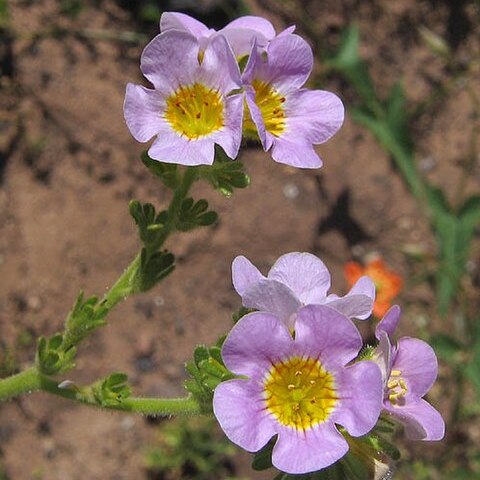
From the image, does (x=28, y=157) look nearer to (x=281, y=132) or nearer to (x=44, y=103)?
(x=44, y=103)

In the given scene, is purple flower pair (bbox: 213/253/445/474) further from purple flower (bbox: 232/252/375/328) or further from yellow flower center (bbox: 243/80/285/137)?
yellow flower center (bbox: 243/80/285/137)

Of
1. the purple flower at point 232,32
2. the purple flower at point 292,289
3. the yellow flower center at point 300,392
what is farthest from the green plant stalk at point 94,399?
the purple flower at point 232,32

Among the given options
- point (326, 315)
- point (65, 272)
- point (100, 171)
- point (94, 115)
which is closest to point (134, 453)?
point (65, 272)

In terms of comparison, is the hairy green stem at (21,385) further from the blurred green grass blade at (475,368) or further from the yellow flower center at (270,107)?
the blurred green grass blade at (475,368)

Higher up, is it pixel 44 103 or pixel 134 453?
pixel 44 103

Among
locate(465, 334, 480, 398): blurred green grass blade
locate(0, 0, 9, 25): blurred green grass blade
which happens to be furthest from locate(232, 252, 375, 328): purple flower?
locate(0, 0, 9, 25): blurred green grass blade

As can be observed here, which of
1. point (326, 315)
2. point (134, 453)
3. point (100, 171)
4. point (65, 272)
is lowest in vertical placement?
point (134, 453)

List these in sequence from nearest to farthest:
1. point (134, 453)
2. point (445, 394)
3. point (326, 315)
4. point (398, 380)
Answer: point (326, 315) < point (398, 380) < point (134, 453) < point (445, 394)
